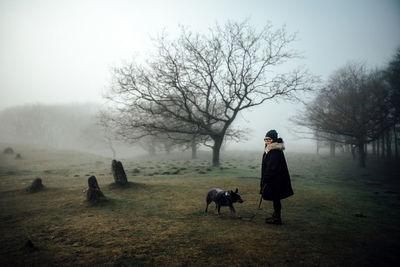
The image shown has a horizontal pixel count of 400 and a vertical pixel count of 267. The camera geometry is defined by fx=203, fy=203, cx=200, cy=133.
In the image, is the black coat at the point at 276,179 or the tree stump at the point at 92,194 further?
the tree stump at the point at 92,194

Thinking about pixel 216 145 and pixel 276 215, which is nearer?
pixel 276 215

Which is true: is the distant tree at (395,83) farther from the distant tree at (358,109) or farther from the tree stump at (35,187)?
the tree stump at (35,187)

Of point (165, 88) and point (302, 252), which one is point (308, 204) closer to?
point (302, 252)

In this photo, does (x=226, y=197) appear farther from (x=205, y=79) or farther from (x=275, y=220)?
(x=205, y=79)

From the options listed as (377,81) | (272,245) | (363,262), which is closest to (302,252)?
(272,245)

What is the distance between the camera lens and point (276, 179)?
20.6 feet

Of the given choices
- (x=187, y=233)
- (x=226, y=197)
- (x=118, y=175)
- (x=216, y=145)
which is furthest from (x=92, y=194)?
(x=216, y=145)

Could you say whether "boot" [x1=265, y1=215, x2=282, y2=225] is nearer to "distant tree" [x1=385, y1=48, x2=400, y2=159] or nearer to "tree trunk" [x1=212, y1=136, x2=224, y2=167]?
"tree trunk" [x1=212, y1=136, x2=224, y2=167]

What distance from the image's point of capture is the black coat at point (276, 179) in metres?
6.22

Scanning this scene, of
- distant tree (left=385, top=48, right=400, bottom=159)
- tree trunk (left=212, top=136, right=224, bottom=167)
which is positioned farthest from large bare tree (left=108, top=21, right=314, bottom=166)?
distant tree (left=385, top=48, right=400, bottom=159)

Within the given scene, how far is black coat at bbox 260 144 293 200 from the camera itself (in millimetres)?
6219

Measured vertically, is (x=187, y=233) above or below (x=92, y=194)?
below

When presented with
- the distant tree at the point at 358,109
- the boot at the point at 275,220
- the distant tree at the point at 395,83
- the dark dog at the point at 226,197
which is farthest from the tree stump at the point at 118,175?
the distant tree at the point at 395,83

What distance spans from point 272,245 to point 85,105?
A: 113914mm
